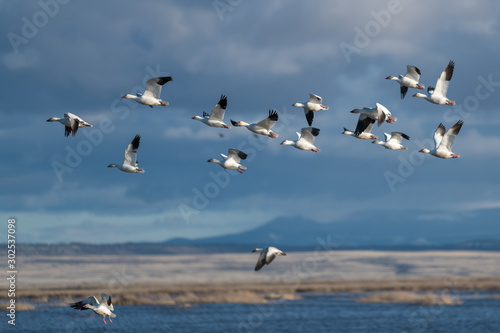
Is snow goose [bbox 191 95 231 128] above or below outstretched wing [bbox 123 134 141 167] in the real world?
above

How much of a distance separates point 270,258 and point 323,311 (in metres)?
37.0

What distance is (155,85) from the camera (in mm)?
34750

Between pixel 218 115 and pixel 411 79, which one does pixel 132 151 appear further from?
pixel 411 79

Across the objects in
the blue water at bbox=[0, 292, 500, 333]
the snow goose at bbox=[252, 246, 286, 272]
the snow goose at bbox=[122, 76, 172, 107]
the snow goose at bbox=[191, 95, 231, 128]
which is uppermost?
the snow goose at bbox=[122, 76, 172, 107]

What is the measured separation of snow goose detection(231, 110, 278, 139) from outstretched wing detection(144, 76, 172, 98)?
3172mm

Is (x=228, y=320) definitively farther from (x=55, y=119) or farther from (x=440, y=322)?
(x=55, y=119)

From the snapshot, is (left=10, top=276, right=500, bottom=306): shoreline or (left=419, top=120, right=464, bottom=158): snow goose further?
(left=10, top=276, right=500, bottom=306): shoreline

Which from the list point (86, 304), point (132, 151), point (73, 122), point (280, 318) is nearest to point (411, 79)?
point (132, 151)

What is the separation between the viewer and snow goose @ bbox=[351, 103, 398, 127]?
33000 millimetres

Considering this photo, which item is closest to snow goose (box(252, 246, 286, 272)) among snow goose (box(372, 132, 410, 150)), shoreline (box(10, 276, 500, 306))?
snow goose (box(372, 132, 410, 150))

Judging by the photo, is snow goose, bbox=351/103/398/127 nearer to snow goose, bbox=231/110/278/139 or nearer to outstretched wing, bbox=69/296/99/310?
snow goose, bbox=231/110/278/139

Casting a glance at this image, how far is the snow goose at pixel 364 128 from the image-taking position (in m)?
34.6

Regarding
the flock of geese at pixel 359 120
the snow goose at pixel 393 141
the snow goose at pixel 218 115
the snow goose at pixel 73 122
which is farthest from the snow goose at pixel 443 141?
the snow goose at pixel 73 122

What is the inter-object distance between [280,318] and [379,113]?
31223 mm
